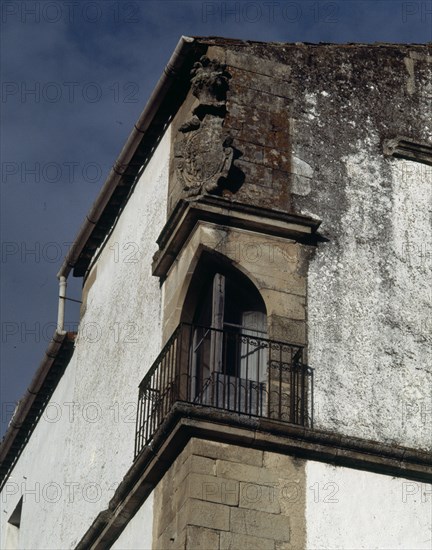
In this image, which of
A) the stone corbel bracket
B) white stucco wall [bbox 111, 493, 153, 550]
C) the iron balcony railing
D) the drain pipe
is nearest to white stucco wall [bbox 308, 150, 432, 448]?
the stone corbel bracket

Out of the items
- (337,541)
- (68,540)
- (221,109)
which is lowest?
(337,541)

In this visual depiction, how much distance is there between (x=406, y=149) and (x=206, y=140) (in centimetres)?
211

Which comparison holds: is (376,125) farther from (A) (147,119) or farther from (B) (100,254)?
(B) (100,254)

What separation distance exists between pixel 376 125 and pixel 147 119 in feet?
8.17

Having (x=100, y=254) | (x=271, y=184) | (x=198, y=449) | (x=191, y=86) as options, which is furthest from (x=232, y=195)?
(x=100, y=254)

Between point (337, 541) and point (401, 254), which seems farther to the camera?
point (401, 254)

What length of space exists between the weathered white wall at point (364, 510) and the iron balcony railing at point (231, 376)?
2.05 ft

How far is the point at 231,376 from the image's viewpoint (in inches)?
640

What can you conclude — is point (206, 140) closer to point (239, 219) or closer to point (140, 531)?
point (239, 219)

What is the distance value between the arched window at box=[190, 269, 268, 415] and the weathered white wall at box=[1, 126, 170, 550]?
0.97 m

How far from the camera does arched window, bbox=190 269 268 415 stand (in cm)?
1603

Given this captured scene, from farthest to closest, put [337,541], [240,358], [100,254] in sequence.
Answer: [100,254] → [240,358] → [337,541]

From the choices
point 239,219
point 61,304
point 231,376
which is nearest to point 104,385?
point 61,304

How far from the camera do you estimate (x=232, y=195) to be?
16922 mm
